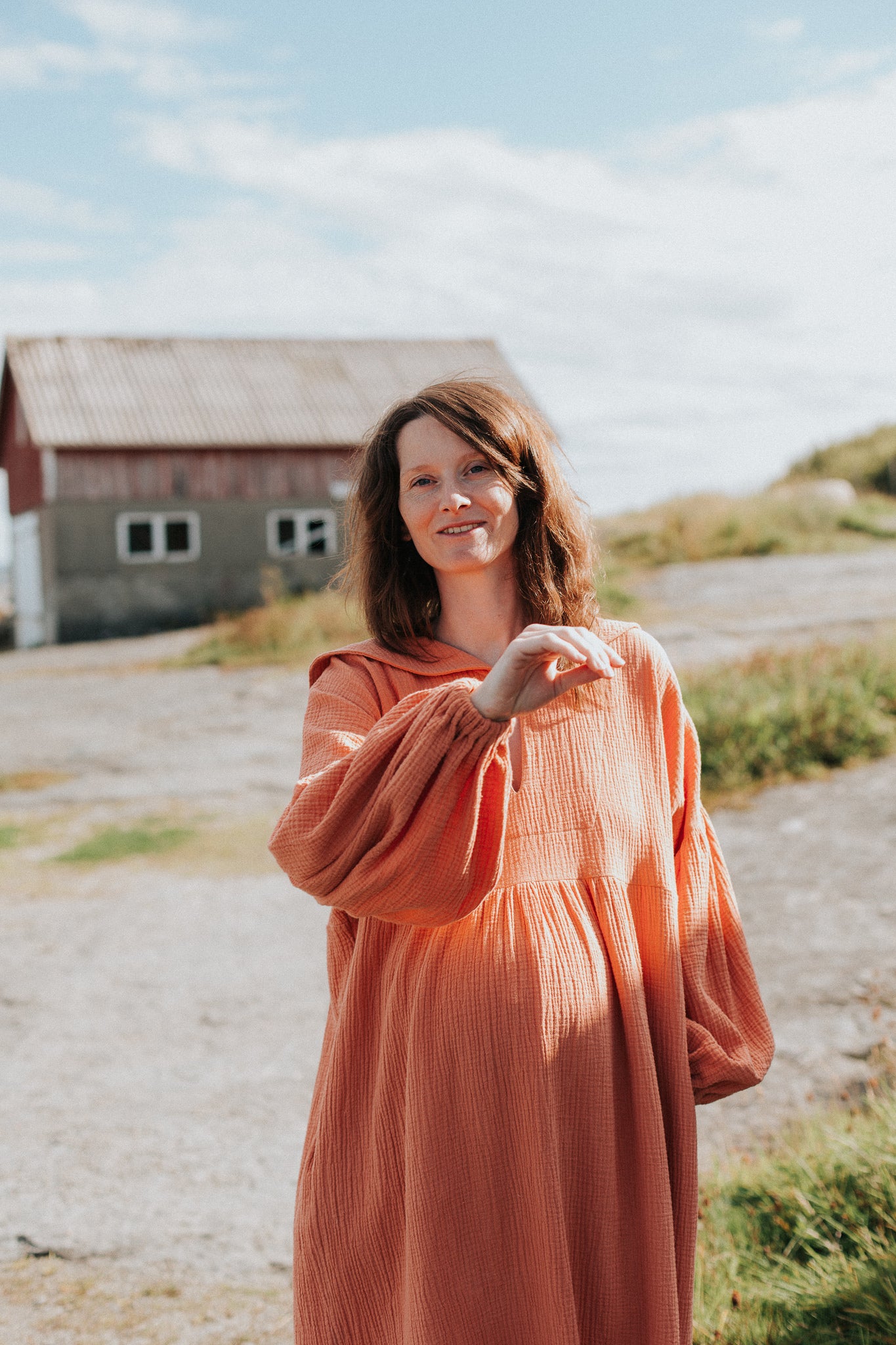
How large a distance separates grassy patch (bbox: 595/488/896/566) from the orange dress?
50.6ft

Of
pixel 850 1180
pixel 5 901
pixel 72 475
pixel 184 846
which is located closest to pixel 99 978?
pixel 5 901

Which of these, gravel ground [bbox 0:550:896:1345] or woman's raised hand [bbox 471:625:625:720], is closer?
woman's raised hand [bbox 471:625:625:720]

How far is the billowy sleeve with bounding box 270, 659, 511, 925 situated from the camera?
1453 millimetres

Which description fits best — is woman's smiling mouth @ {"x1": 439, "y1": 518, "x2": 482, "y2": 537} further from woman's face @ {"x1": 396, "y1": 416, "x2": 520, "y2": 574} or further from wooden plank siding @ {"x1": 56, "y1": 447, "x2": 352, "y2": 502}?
wooden plank siding @ {"x1": 56, "y1": 447, "x2": 352, "y2": 502}

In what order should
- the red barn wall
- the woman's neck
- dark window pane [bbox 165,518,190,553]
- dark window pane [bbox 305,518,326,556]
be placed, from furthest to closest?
dark window pane [bbox 305,518,326,556] → the red barn wall → dark window pane [bbox 165,518,190,553] → the woman's neck

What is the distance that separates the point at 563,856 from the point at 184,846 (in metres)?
6.26

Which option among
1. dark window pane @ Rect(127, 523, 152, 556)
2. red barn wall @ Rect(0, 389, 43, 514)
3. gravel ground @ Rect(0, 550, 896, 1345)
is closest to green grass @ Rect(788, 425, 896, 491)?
dark window pane @ Rect(127, 523, 152, 556)

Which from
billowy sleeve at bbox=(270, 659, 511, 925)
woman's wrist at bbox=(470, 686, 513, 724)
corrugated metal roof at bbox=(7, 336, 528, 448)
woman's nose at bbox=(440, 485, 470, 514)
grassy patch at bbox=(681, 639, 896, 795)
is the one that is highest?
corrugated metal roof at bbox=(7, 336, 528, 448)

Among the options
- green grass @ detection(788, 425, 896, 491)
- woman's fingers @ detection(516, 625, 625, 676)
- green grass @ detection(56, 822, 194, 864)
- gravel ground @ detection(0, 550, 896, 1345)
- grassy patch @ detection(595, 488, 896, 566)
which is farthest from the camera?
green grass @ detection(788, 425, 896, 491)

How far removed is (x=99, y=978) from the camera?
544cm

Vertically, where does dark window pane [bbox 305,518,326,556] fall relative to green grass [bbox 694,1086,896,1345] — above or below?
above

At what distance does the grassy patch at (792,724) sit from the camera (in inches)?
285

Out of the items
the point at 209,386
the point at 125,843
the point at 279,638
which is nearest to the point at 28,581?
the point at 209,386

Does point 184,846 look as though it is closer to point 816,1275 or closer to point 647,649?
point 816,1275
